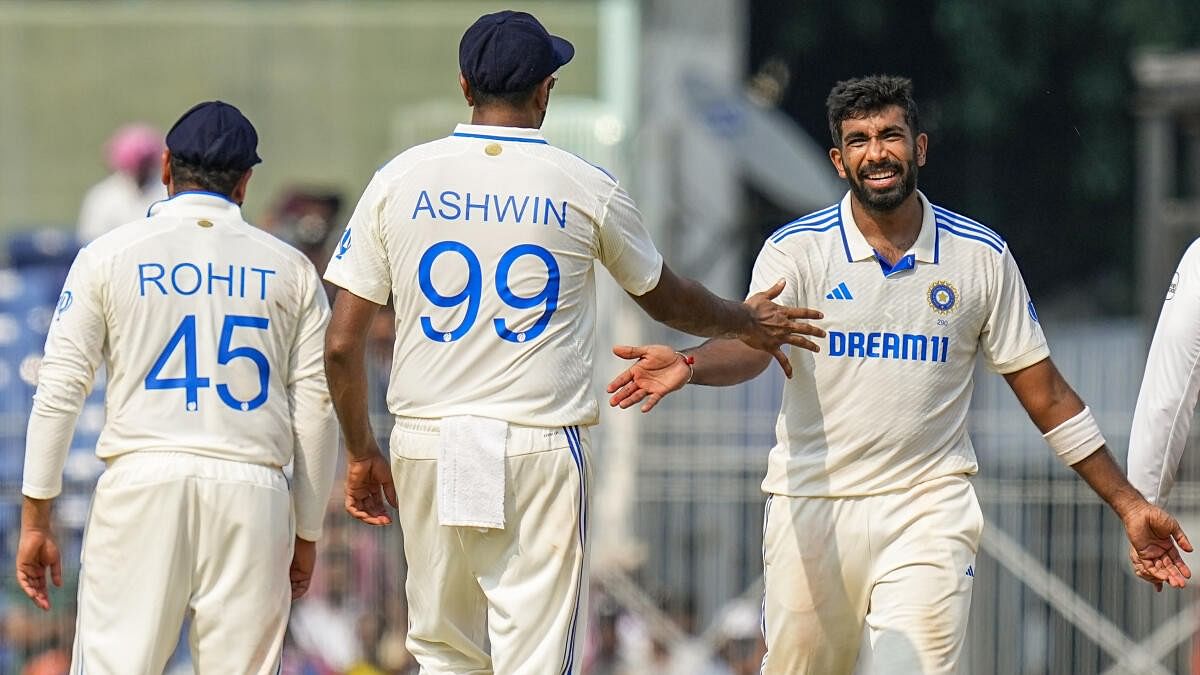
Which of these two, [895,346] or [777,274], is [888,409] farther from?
[777,274]

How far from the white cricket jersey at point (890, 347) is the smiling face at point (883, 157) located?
0.15m

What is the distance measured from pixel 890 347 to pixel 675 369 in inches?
34.5

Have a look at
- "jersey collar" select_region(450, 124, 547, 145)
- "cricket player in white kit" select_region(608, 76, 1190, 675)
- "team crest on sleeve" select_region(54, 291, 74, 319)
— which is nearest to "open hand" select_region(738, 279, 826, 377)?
"cricket player in white kit" select_region(608, 76, 1190, 675)

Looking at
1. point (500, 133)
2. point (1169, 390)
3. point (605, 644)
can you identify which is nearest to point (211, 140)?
point (500, 133)

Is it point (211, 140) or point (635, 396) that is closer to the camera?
point (635, 396)

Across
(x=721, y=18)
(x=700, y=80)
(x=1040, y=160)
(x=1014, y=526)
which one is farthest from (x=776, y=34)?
(x=1014, y=526)

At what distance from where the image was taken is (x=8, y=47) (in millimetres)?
18703

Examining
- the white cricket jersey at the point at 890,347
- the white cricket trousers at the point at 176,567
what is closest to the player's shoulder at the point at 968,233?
the white cricket jersey at the point at 890,347

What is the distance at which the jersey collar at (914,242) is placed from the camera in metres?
7.05

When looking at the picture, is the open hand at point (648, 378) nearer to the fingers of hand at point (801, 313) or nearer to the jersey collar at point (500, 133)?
the fingers of hand at point (801, 313)

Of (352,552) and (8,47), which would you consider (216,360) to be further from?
(8,47)

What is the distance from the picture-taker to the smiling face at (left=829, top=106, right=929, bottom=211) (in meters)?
7.00

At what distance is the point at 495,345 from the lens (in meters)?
6.30

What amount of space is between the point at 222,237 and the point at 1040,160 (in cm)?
1504
